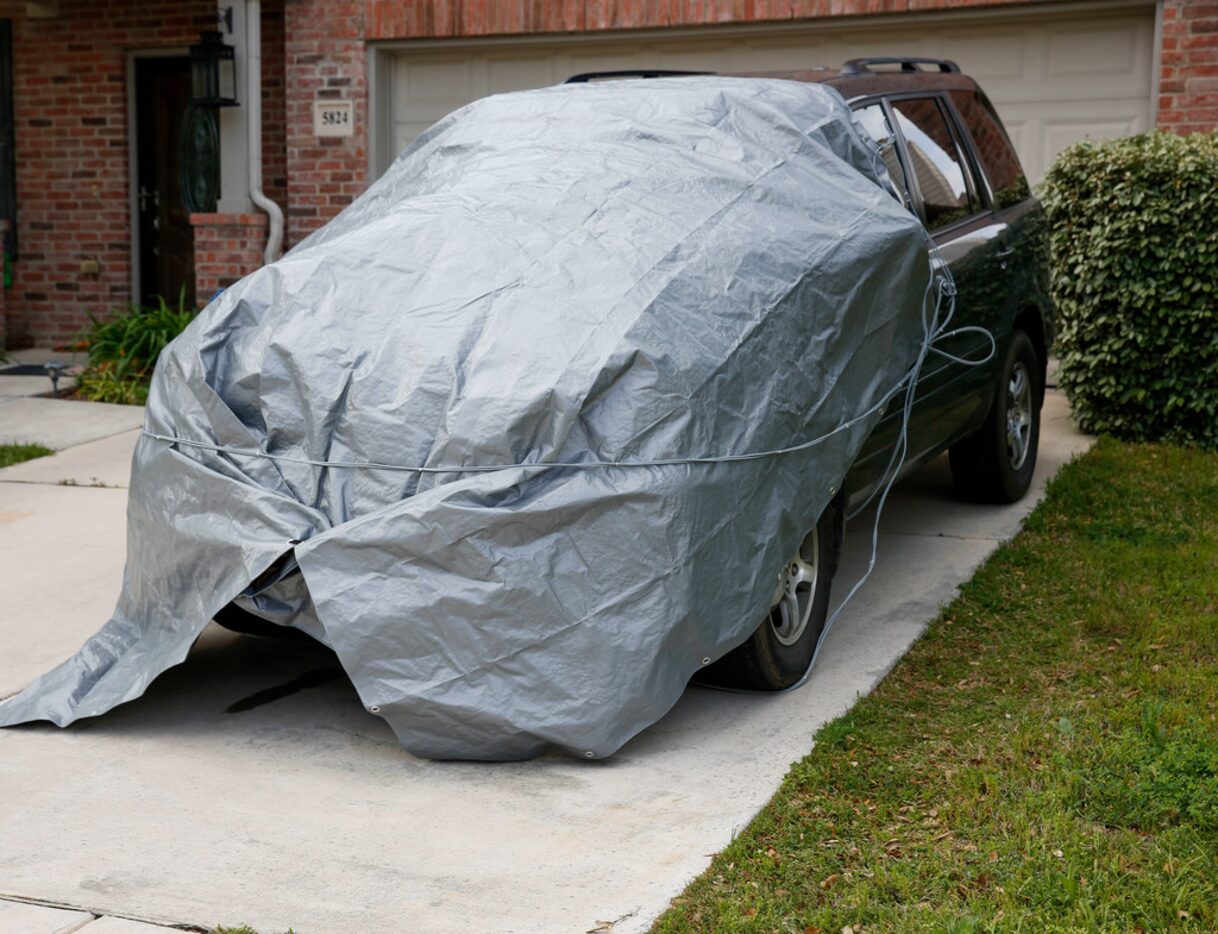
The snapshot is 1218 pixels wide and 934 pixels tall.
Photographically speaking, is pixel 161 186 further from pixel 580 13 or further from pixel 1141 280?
pixel 1141 280

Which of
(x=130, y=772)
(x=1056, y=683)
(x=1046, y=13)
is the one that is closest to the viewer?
(x=130, y=772)

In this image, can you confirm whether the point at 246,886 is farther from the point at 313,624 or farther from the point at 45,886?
the point at 313,624

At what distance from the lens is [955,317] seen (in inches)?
222

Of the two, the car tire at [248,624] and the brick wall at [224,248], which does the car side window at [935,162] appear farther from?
the brick wall at [224,248]

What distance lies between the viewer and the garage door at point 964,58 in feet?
31.0

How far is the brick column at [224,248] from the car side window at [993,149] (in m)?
5.77

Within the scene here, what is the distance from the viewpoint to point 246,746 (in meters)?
4.13

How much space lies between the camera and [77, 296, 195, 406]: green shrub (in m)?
9.86

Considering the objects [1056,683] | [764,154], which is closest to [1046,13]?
[764,154]

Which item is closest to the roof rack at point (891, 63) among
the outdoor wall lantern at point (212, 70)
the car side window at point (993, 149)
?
the car side window at point (993, 149)

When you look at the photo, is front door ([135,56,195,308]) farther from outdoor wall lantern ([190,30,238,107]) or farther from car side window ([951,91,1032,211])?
car side window ([951,91,1032,211])

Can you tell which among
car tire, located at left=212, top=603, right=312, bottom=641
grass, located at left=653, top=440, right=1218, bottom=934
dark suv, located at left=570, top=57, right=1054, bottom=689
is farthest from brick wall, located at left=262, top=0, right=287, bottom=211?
grass, located at left=653, top=440, right=1218, bottom=934

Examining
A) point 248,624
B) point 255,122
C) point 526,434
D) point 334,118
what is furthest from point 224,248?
point 526,434

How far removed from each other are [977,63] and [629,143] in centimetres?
565
